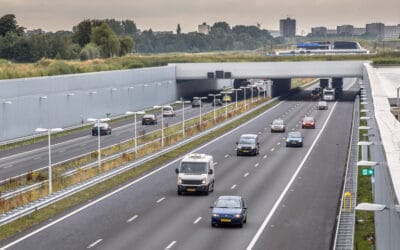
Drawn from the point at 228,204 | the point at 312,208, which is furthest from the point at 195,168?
the point at 228,204

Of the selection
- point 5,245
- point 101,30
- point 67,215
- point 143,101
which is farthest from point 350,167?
point 101,30

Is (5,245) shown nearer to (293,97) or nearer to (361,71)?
(361,71)

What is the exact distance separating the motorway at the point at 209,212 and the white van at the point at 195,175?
68 cm

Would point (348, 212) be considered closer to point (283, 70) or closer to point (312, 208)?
point (312, 208)

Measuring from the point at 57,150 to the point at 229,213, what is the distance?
4054cm

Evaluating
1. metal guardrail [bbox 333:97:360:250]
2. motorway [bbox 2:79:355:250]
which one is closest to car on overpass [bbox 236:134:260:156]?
motorway [bbox 2:79:355:250]

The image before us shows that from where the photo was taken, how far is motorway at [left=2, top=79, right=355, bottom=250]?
37.4m

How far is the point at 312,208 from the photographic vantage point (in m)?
46.8

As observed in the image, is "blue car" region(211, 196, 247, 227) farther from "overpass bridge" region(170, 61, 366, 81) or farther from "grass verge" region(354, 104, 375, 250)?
"overpass bridge" region(170, 61, 366, 81)

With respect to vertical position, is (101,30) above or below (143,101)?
above

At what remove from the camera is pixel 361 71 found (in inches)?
5881

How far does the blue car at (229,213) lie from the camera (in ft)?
133

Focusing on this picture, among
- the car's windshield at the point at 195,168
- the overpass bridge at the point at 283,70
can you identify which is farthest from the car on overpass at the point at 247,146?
the overpass bridge at the point at 283,70

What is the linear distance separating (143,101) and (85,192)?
3312 inches
